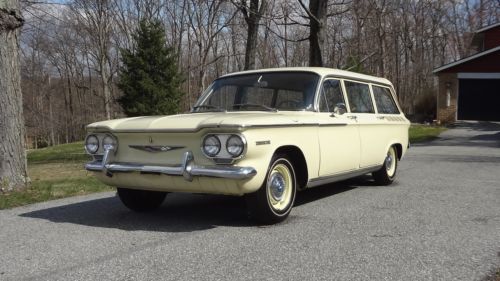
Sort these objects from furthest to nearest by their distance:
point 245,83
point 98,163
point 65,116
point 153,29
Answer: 1. point 65,116
2. point 153,29
3. point 245,83
4. point 98,163

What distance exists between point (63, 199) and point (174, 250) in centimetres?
364

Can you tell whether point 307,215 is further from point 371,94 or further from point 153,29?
point 153,29

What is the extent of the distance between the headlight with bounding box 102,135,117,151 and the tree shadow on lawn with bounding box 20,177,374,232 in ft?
2.66

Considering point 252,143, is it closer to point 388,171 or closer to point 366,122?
point 366,122

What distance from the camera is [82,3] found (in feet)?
138

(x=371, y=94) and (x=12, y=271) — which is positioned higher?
(x=371, y=94)

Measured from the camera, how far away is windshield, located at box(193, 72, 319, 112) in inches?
250

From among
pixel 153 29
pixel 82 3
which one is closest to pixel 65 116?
pixel 82 3

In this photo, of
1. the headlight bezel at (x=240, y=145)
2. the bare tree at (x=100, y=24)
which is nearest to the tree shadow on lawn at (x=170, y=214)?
the headlight bezel at (x=240, y=145)

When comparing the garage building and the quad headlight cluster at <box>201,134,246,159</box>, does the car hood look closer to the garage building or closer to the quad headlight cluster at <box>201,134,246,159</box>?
the quad headlight cluster at <box>201,134,246,159</box>

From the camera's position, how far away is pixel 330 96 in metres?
6.70

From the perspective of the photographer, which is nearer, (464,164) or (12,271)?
(12,271)

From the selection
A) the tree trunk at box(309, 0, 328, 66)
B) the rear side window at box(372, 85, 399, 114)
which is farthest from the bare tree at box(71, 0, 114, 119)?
the rear side window at box(372, 85, 399, 114)

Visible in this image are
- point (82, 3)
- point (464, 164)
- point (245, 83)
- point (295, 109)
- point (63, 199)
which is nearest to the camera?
point (295, 109)
